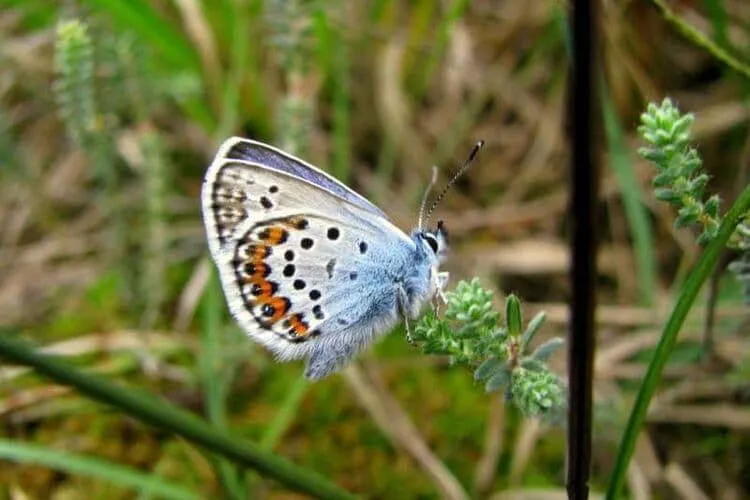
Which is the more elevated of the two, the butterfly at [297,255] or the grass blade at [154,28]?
the grass blade at [154,28]

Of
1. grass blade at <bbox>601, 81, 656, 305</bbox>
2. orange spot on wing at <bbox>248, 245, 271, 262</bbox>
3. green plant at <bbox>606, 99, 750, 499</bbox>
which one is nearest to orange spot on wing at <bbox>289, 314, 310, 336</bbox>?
orange spot on wing at <bbox>248, 245, 271, 262</bbox>

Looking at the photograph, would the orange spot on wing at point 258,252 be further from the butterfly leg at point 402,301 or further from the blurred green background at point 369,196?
the blurred green background at point 369,196

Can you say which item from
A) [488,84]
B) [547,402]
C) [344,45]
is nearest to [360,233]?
[547,402]

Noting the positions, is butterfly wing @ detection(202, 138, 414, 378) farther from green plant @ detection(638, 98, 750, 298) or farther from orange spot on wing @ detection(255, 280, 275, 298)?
green plant @ detection(638, 98, 750, 298)

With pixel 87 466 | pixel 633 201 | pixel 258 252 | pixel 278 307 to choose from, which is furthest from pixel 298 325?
pixel 633 201

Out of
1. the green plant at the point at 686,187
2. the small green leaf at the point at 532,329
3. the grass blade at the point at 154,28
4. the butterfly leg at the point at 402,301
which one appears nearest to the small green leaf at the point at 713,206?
the green plant at the point at 686,187

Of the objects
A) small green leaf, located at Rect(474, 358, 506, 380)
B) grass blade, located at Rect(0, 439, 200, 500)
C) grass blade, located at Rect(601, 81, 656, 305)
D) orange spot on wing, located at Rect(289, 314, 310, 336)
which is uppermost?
grass blade, located at Rect(601, 81, 656, 305)

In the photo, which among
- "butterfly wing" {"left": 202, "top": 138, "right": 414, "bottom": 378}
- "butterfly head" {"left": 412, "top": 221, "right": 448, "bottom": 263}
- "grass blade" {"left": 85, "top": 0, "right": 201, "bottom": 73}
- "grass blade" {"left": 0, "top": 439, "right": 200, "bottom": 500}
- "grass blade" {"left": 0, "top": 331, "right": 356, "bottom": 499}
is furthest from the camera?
"grass blade" {"left": 85, "top": 0, "right": 201, "bottom": 73}
